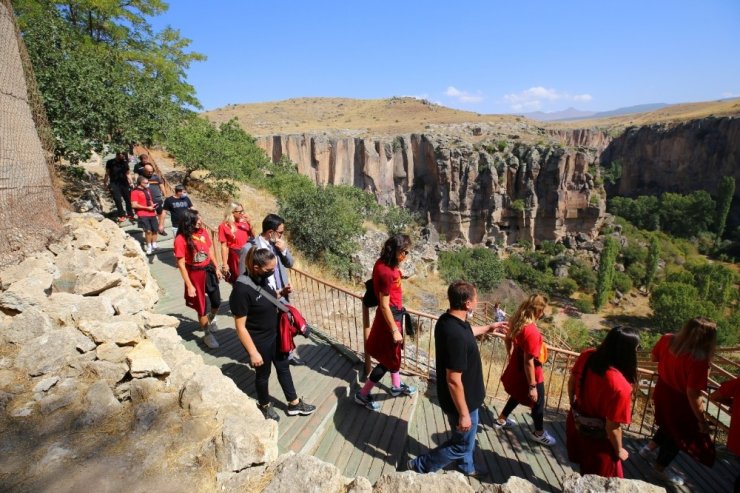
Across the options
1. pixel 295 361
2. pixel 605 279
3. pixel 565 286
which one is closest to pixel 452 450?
pixel 295 361

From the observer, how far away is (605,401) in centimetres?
285

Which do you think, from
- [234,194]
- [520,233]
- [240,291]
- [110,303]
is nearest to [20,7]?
[234,194]

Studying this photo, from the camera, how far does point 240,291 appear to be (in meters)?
3.37

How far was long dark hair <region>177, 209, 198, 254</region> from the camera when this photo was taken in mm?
4773

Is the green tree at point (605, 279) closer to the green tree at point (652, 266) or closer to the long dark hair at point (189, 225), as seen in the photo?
the green tree at point (652, 266)

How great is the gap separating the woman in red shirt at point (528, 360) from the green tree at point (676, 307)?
32009 millimetres

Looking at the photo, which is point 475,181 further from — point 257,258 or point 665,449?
point 257,258

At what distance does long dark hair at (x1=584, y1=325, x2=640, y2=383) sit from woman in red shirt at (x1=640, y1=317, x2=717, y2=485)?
106 cm

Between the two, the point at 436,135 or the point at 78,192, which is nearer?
the point at 78,192

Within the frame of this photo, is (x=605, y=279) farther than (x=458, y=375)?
Yes

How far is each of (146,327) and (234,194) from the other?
1251 centimetres

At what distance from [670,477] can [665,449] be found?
30cm

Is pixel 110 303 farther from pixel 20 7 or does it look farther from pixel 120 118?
pixel 20 7

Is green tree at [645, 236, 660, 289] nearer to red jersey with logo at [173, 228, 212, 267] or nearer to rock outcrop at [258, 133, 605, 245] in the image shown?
rock outcrop at [258, 133, 605, 245]
